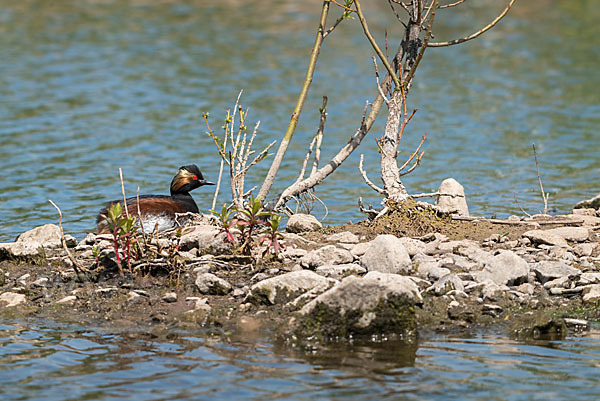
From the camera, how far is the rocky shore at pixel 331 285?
7.18 metres

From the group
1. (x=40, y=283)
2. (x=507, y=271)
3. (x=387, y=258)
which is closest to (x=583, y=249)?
(x=507, y=271)

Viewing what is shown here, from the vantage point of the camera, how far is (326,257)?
8.28 metres

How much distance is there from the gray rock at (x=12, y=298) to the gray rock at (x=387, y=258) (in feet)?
10.8

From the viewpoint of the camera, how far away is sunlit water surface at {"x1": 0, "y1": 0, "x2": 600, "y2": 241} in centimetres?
1458

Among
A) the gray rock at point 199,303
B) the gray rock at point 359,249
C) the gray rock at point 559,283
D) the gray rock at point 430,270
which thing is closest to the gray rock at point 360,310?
the gray rock at point 430,270

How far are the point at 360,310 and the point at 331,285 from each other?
1.71 ft

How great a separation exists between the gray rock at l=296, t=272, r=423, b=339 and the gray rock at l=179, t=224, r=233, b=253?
63.3 inches

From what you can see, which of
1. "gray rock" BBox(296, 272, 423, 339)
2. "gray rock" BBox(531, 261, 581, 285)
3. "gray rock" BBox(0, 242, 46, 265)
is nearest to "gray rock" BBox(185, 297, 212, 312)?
"gray rock" BBox(296, 272, 423, 339)

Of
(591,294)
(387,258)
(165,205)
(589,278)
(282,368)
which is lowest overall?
(282,368)

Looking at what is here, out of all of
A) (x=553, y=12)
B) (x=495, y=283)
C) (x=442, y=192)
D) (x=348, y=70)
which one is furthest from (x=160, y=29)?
(x=495, y=283)

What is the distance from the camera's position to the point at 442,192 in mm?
10711

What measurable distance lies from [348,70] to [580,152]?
33.3ft

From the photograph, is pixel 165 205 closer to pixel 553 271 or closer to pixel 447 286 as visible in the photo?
pixel 447 286

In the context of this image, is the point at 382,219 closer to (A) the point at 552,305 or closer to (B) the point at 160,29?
(A) the point at 552,305
